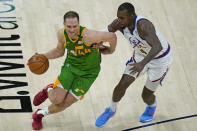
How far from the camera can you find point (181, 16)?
8523mm

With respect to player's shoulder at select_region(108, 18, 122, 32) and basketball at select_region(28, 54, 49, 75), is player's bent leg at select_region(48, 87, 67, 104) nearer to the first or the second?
basketball at select_region(28, 54, 49, 75)

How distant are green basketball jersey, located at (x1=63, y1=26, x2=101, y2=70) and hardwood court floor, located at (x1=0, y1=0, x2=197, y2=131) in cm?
107

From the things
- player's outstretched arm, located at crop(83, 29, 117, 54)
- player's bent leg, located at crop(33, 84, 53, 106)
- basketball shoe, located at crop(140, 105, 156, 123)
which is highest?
player's outstretched arm, located at crop(83, 29, 117, 54)

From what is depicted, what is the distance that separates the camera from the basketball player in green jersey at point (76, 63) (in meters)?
5.47

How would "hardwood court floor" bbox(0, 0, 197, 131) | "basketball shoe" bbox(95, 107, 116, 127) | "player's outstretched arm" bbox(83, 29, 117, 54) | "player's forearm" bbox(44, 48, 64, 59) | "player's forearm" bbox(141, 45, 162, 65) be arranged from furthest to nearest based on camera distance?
"hardwood court floor" bbox(0, 0, 197, 131)
"basketball shoe" bbox(95, 107, 116, 127)
"player's forearm" bbox(44, 48, 64, 59)
"player's outstretched arm" bbox(83, 29, 117, 54)
"player's forearm" bbox(141, 45, 162, 65)

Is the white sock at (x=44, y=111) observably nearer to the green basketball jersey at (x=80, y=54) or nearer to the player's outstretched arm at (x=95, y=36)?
the green basketball jersey at (x=80, y=54)

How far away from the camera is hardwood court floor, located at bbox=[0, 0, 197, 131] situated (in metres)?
→ 6.40

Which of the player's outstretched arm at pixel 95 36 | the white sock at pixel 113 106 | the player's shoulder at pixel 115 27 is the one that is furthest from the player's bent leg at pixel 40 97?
the player's shoulder at pixel 115 27

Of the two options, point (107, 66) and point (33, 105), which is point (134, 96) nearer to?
point (107, 66)

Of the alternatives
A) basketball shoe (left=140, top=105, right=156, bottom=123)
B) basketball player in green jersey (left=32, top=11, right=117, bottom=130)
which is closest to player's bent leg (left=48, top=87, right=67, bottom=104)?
basketball player in green jersey (left=32, top=11, right=117, bottom=130)

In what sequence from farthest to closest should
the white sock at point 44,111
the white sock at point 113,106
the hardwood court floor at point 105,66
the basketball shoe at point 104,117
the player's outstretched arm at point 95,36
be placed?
the hardwood court floor at point 105,66 → the basketball shoe at point 104,117 → the white sock at point 113,106 → the white sock at point 44,111 → the player's outstretched arm at point 95,36

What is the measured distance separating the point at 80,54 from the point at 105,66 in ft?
5.90

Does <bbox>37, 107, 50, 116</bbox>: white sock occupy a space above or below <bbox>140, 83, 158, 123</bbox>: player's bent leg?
above

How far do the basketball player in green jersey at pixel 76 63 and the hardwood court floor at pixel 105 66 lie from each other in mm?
643
